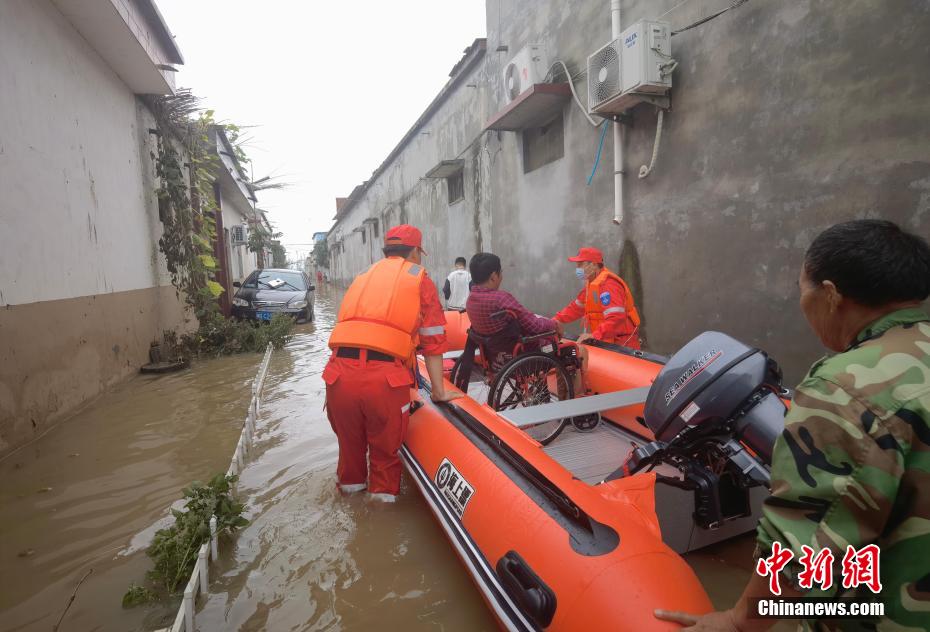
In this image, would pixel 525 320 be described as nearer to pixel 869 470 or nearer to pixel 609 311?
pixel 609 311

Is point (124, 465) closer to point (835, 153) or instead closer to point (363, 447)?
point (363, 447)

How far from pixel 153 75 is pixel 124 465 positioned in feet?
17.0

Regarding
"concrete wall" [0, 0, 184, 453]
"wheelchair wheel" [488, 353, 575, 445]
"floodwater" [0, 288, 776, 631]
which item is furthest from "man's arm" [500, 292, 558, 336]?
"concrete wall" [0, 0, 184, 453]

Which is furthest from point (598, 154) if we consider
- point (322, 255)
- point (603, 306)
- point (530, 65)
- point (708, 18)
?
point (322, 255)

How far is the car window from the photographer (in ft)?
34.6

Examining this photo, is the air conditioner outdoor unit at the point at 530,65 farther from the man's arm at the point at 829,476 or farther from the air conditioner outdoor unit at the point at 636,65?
the man's arm at the point at 829,476

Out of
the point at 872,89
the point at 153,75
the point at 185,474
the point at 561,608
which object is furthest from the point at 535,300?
the point at 561,608

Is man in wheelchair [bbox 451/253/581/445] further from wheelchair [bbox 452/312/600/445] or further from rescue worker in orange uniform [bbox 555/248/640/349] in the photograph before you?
rescue worker in orange uniform [bbox 555/248/640/349]

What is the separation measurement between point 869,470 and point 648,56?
4.60 m

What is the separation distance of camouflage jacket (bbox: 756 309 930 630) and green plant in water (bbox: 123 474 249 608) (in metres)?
2.19

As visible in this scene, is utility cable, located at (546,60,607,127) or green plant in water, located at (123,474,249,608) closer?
green plant in water, located at (123,474,249,608)

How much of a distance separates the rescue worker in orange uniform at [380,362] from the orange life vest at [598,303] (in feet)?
5.80

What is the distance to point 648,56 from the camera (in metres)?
4.45

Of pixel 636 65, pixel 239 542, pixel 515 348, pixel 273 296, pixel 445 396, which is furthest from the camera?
pixel 273 296
